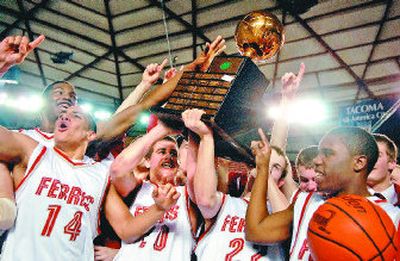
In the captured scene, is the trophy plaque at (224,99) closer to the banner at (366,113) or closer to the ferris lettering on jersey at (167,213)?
the ferris lettering on jersey at (167,213)

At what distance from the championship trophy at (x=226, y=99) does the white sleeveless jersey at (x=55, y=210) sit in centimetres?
80

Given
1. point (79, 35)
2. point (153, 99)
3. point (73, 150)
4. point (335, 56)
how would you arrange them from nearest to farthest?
point (153, 99), point (73, 150), point (335, 56), point (79, 35)

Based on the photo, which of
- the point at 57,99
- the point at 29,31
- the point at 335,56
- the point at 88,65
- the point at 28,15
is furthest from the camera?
the point at 88,65

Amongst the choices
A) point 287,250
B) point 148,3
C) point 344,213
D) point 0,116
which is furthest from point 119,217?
point 0,116

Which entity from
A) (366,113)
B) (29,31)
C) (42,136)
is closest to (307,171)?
(42,136)

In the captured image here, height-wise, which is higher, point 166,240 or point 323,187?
point 323,187

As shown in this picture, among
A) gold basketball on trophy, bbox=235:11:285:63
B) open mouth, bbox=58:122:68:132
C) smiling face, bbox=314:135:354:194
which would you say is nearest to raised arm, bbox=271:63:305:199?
gold basketball on trophy, bbox=235:11:285:63

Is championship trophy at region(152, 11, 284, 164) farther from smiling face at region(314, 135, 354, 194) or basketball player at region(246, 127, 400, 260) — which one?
smiling face at region(314, 135, 354, 194)

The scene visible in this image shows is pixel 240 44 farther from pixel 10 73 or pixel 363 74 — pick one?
pixel 10 73

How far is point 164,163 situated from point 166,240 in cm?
71

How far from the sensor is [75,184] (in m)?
2.39

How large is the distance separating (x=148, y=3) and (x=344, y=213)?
7.42 m

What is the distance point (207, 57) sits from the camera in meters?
2.67

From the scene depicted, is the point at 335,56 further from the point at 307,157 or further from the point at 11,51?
the point at 11,51
